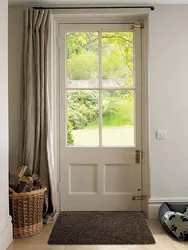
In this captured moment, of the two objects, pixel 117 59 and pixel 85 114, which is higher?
pixel 117 59

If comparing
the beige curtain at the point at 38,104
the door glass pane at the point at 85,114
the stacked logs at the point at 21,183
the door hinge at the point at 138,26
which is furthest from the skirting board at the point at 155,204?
the door hinge at the point at 138,26

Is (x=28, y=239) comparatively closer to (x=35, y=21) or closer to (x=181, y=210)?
(x=181, y=210)

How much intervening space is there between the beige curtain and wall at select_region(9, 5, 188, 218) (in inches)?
5.8

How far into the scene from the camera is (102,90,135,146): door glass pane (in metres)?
4.12

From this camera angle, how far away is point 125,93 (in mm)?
4121

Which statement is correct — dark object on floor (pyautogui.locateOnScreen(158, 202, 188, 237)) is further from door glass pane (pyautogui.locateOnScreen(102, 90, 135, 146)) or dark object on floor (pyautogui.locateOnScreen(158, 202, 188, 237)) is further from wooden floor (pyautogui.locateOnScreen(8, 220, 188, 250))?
door glass pane (pyautogui.locateOnScreen(102, 90, 135, 146))

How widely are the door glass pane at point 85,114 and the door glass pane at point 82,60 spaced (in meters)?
0.11

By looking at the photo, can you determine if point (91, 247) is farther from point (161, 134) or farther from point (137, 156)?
point (161, 134)

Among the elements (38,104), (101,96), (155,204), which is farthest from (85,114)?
(155,204)

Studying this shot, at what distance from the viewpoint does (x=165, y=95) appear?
3.93 meters

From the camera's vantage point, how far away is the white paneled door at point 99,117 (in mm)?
4098

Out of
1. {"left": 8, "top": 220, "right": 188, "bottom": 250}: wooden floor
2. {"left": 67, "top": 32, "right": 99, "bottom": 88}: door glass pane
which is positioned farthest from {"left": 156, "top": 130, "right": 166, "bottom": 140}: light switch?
{"left": 8, "top": 220, "right": 188, "bottom": 250}: wooden floor

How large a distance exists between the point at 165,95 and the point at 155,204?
1.20m

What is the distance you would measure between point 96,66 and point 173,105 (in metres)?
0.98
